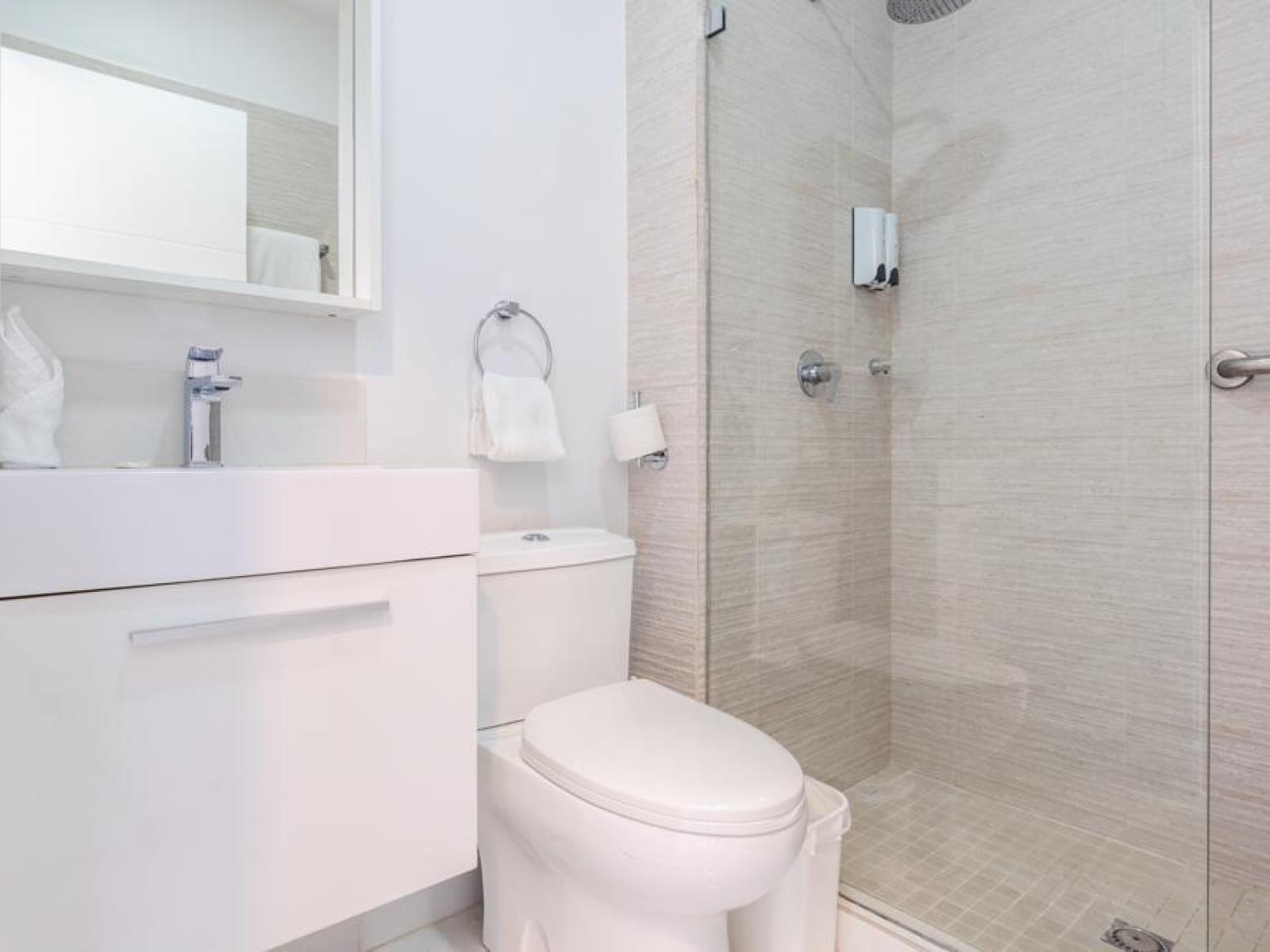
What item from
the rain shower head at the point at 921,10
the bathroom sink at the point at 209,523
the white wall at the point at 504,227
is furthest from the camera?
the rain shower head at the point at 921,10

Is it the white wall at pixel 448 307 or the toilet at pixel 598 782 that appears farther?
the white wall at pixel 448 307

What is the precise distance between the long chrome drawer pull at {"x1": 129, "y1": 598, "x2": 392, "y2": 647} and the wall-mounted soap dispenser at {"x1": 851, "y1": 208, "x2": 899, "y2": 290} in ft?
4.38

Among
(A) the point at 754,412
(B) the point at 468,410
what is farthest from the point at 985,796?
(B) the point at 468,410

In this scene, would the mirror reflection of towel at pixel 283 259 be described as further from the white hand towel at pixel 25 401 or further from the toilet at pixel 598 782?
the toilet at pixel 598 782

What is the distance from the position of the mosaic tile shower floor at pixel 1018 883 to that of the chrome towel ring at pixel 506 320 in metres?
1.20

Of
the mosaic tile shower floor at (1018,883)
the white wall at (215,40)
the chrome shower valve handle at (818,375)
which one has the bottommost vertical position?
the mosaic tile shower floor at (1018,883)

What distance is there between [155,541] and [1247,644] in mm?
1795

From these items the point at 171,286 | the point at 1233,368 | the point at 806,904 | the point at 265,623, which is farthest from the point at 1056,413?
the point at 171,286

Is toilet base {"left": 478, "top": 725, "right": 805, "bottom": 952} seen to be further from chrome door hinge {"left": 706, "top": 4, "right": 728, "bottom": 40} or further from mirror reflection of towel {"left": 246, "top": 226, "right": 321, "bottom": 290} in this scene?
chrome door hinge {"left": 706, "top": 4, "right": 728, "bottom": 40}

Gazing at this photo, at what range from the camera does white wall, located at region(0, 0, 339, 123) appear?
1.07 m

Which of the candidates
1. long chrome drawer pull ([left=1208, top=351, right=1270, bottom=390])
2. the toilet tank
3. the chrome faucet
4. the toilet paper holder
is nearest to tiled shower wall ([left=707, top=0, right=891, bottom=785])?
the toilet paper holder

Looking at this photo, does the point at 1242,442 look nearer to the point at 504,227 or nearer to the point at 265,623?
the point at 504,227

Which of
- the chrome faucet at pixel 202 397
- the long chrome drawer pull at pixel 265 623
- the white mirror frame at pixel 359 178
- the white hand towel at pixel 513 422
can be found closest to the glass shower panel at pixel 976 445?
the white hand towel at pixel 513 422

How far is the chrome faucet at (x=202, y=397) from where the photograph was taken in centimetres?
110
